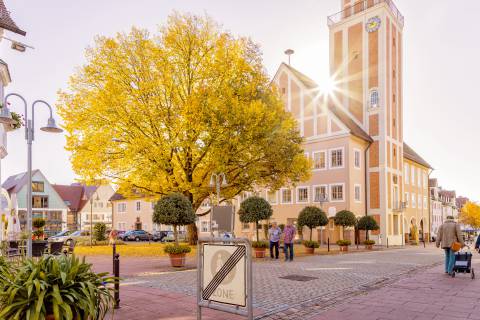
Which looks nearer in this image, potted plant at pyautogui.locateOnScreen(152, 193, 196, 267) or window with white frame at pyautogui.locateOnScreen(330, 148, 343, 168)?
potted plant at pyautogui.locateOnScreen(152, 193, 196, 267)

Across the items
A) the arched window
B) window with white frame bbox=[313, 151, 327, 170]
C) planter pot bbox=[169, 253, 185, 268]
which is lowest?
planter pot bbox=[169, 253, 185, 268]

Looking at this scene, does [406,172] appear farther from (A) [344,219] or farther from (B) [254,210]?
(B) [254,210]

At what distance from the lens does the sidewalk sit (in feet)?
23.1

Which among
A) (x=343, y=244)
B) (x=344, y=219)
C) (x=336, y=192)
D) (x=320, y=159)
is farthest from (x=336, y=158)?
(x=343, y=244)

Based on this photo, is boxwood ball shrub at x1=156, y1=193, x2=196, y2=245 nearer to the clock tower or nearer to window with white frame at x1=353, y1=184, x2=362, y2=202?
window with white frame at x1=353, y1=184, x2=362, y2=202

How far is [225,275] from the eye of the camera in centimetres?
571

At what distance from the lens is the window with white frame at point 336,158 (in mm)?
36719

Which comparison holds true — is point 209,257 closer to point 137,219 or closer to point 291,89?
point 291,89

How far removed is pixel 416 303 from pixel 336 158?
1167 inches

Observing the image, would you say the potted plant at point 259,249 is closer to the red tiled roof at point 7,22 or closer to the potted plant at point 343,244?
the potted plant at point 343,244

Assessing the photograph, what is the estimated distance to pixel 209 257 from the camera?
5.91m

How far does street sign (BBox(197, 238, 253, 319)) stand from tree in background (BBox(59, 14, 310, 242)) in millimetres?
15149

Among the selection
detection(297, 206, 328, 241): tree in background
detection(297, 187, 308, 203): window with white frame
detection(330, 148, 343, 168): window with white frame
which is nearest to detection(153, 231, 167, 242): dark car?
detection(297, 187, 308, 203): window with white frame

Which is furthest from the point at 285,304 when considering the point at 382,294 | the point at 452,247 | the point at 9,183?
the point at 9,183
